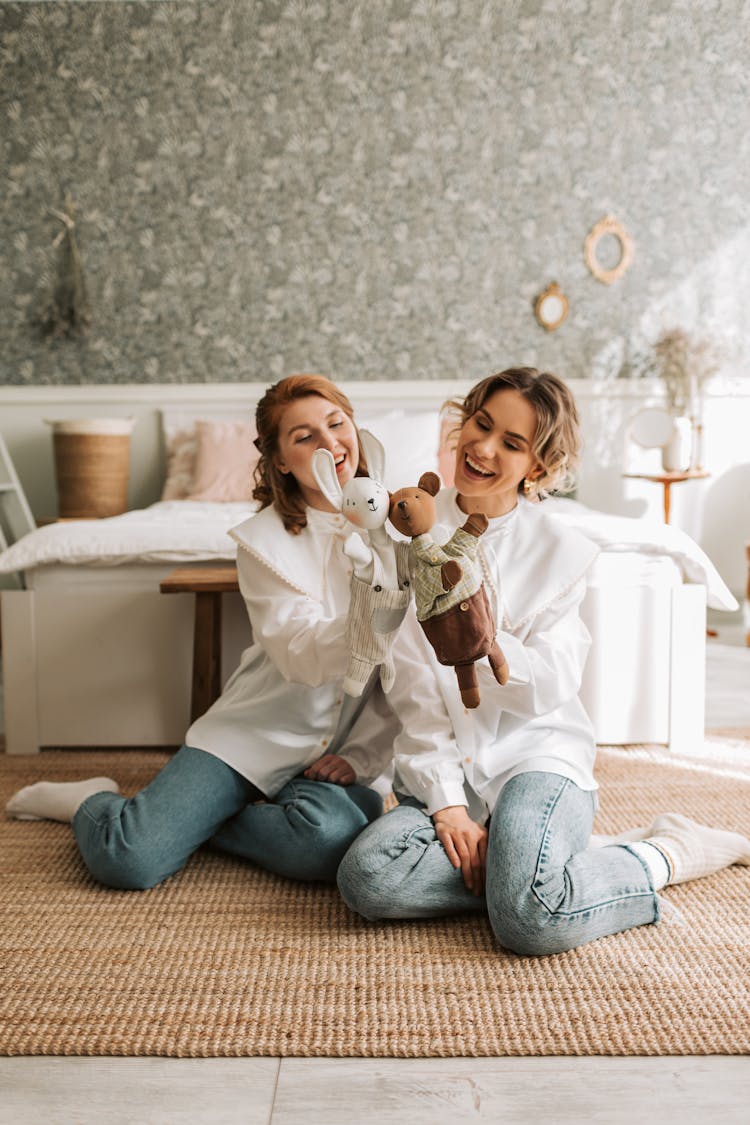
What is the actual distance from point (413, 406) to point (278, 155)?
46.5 inches

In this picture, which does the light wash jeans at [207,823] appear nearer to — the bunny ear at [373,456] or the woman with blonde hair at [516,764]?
the woman with blonde hair at [516,764]

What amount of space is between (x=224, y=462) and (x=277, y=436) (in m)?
2.25

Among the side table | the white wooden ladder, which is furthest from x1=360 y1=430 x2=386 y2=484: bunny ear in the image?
the side table

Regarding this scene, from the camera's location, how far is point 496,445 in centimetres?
154

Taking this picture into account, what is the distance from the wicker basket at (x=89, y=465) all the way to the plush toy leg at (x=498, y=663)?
9.73 ft

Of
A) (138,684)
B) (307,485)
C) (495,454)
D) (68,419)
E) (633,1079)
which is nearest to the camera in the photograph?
(633,1079)

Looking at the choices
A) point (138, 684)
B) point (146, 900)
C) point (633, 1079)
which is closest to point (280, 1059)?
point (633, 1079)

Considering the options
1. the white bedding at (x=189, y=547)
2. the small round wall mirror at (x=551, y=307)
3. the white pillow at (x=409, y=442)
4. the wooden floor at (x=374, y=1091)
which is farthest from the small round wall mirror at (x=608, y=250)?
the wooden floor at (x=374, y=1091)

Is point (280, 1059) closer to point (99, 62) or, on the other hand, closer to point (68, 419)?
point (68, 419)

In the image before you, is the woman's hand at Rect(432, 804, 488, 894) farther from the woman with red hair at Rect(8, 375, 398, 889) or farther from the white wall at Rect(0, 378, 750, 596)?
the white wall at Rect(0, 378, 750, 596)

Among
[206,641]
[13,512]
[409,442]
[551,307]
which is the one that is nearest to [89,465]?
[13,512]

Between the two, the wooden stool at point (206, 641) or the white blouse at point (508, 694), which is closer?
the white blouse at point (508, 694)

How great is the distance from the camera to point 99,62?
163 inches

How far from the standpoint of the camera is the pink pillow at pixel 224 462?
12.7ft
